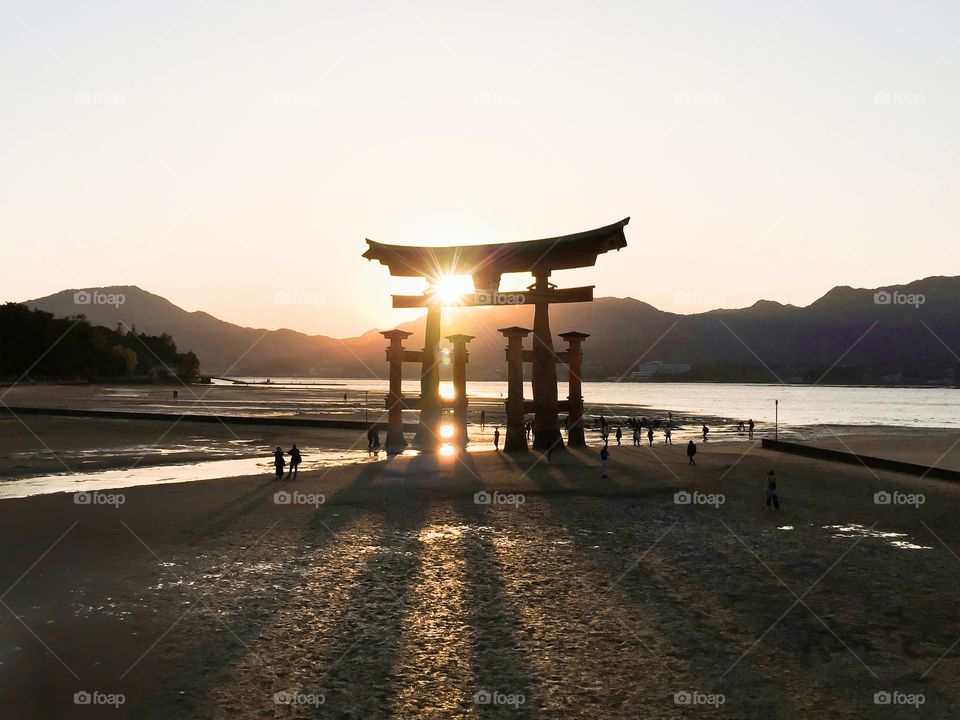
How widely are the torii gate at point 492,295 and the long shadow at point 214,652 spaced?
73.3ft

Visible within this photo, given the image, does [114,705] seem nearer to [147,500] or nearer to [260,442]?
[147,500]

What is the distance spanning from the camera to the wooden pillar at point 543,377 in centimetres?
3556

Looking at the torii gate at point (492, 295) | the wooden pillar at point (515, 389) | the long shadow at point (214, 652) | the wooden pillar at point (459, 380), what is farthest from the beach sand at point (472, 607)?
the wooden pillar at point (459, 380)

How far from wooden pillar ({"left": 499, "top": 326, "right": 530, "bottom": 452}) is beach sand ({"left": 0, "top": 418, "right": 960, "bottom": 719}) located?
13.7 m

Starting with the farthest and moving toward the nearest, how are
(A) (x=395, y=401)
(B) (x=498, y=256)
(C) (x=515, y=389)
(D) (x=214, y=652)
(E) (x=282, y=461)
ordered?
(A) (x=395, y=401), (B) (x=498, y=256), (C) (x=515, y=389), (E) (x=282, y=461), (D) (x=214, y=652)

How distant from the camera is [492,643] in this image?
33.0 feet

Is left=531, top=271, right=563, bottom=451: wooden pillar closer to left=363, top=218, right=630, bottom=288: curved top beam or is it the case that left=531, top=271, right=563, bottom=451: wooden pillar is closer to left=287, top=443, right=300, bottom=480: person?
left=363, top=218, right=630, bottom=288: curved top beam

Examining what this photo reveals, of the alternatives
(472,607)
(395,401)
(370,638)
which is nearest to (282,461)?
(395,401)

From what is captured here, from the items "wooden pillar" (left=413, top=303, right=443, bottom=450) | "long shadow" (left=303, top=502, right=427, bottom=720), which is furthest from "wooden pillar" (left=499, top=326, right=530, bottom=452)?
"long shadow" (left=303, top=502, right=427, bottom=720)

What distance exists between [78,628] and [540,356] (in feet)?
88.6

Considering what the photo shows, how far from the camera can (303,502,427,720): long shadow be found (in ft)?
27.1

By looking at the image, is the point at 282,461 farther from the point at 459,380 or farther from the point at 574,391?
the point at 574,391

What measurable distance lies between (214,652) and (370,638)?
1.96 m

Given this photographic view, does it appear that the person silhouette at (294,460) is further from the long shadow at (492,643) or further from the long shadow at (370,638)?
the long shadow at (492,643)
